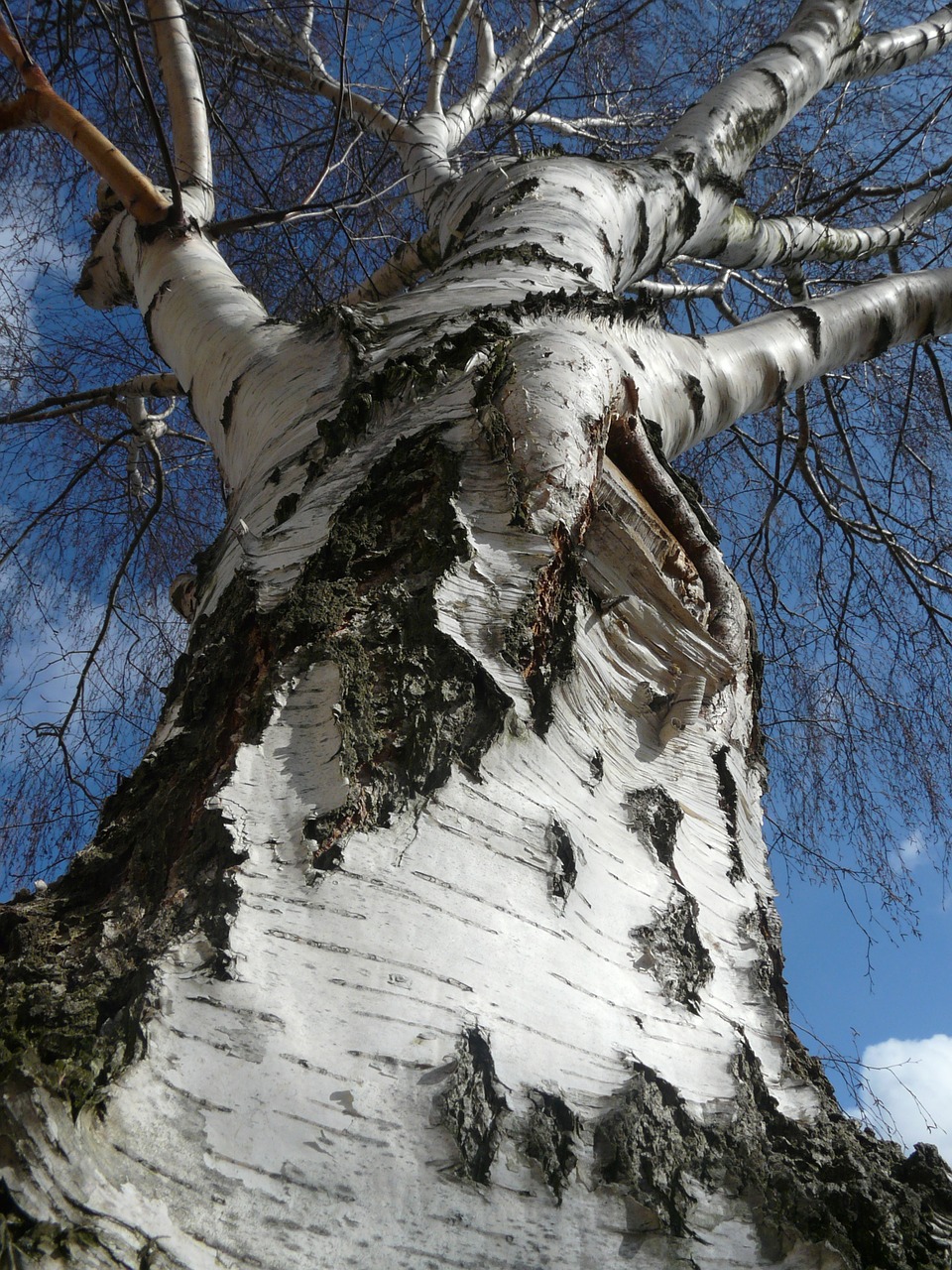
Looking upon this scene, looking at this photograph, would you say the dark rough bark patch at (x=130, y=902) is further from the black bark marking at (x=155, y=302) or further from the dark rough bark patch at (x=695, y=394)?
the black bark marking at (x=155, y=302)

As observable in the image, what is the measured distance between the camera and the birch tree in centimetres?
53

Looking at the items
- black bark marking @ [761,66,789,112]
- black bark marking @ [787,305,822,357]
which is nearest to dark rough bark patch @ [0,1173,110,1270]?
black bark marking @ [787,305,822,357]

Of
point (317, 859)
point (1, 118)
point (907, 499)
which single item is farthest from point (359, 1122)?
point (907, 499)

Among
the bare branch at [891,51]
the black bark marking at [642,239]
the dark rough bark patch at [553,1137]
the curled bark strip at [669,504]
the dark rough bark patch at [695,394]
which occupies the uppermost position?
the bare branch at [891,51]

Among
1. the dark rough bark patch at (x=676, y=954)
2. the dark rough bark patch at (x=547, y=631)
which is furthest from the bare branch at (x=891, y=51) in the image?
the dark rough bark patch at (x=676, y=954)

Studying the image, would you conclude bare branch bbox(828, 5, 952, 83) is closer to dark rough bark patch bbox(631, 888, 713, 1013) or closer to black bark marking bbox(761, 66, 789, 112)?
black bark marking bbox(761, 66, 789, 112)

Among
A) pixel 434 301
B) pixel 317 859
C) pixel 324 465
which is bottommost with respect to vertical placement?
pixel 317 859

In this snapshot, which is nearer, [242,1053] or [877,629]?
[242,1053]

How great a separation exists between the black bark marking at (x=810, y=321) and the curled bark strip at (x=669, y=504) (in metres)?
1.01

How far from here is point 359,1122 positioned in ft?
1.80

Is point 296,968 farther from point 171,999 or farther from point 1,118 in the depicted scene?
point 1,118

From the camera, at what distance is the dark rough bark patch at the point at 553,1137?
575 millimetres

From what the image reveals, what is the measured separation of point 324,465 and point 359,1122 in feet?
2.65

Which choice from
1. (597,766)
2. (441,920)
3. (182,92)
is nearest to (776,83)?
(182,92)
